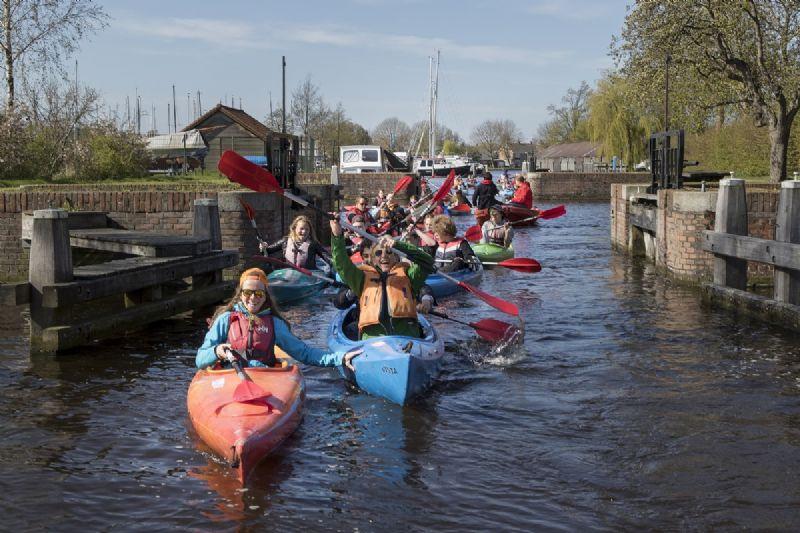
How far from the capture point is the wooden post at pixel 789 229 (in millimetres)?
11047

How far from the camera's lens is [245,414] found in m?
6.43

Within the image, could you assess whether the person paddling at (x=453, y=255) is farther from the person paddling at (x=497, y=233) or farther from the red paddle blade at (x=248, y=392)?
the red paddle blade at (x=248, y=392)

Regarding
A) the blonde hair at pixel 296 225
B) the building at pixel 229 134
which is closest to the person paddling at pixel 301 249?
the blonde hair at pixel 296 225

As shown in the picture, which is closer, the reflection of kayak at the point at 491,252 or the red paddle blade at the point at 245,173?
the red paddle blade at the point at 245,173

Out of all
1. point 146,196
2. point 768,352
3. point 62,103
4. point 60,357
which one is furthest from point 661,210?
point 62,103

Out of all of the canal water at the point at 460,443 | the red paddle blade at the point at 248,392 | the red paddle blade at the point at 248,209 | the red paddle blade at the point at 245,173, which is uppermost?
the red paddle blade at the point at 245,173

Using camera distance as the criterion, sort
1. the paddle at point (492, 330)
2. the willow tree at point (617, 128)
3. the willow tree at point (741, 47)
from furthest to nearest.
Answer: the willow tree at point (617, 128) < the willow tree at point (741, 47) < the paddle at point (492, 330)

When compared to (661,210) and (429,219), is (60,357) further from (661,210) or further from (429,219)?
(661,210)

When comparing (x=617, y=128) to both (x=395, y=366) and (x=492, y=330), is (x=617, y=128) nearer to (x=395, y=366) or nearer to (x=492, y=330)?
(x=492, y=330)

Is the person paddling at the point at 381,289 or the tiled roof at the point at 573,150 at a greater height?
the tiled roof at the point at 573,150

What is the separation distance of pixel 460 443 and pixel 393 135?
367ft

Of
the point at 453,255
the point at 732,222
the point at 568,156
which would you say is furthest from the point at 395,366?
the point at 568,156

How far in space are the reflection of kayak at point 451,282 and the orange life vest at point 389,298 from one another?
494 cm

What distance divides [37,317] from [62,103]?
18.3 metres
